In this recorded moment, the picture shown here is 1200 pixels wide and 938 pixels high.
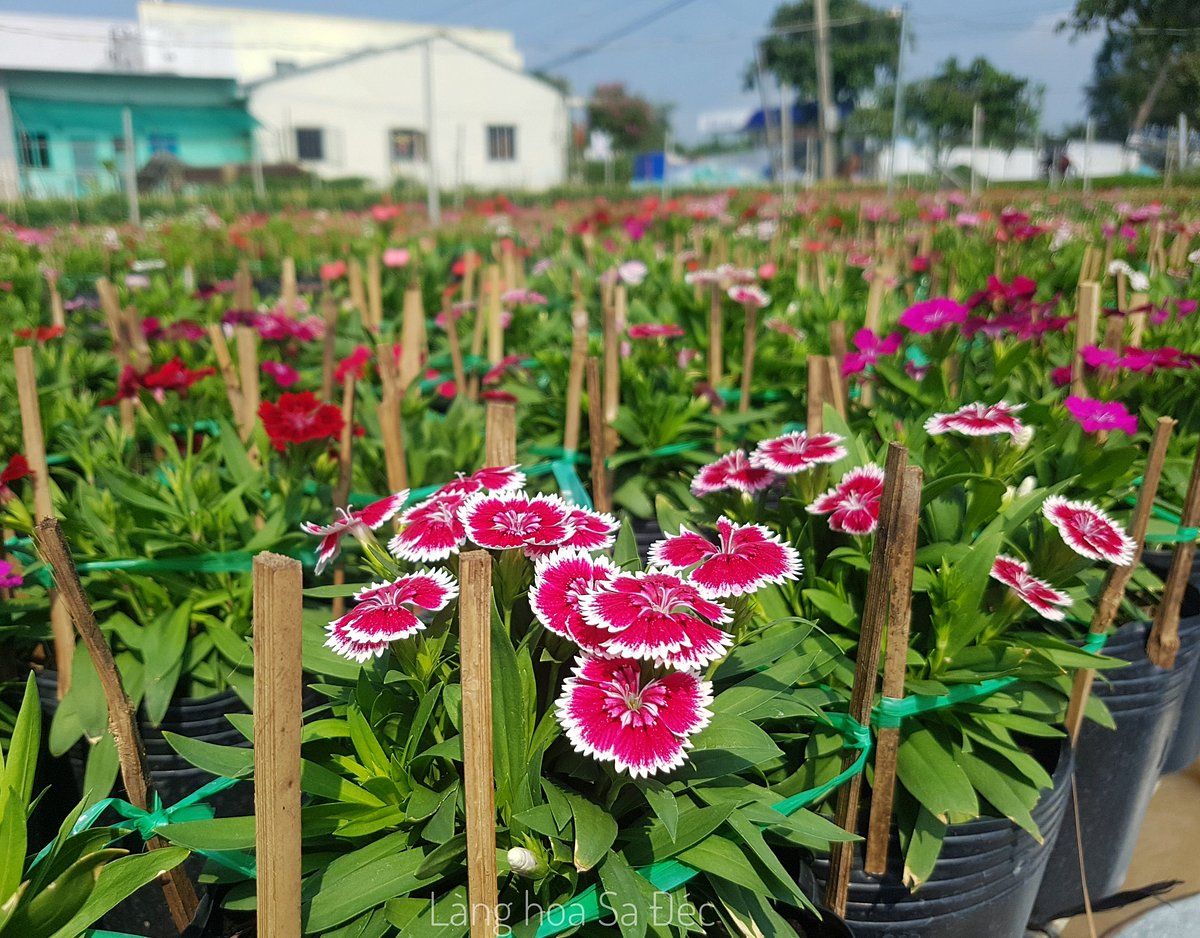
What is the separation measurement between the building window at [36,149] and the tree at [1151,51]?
2771 cm

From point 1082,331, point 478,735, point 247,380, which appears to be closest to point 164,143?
point 247,380

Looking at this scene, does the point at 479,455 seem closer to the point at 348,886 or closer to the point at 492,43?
the point at 348,886

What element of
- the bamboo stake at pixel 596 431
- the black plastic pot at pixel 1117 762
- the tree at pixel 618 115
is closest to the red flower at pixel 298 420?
the bamboo stake at pixel 596 431

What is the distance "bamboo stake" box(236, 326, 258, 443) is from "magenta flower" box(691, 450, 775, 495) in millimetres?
1171

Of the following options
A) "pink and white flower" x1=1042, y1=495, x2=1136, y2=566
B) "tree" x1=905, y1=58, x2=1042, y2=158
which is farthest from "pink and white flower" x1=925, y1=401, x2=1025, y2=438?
"tree" x1=905, y1=58, x2=1042, y2=158

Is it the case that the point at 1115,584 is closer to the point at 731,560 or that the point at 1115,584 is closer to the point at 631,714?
the point at 731,560

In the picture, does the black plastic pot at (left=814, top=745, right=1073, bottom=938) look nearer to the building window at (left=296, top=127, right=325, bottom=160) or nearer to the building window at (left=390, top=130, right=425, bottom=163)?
the building window at (left=296, top=127, right=325, bottom=160)

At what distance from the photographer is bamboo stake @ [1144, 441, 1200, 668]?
1.75 m

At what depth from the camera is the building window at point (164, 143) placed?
27844 mm

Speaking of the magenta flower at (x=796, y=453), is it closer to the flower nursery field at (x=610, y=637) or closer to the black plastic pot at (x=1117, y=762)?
the flower nursery field at (x=610, y=637)

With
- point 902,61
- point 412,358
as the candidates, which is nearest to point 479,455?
point 412,358

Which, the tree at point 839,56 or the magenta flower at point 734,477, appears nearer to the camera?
the magenta flower at point 734,477

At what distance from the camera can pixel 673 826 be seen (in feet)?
3.02

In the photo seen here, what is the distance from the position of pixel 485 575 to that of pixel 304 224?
349 inches
